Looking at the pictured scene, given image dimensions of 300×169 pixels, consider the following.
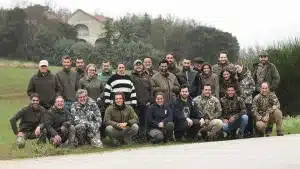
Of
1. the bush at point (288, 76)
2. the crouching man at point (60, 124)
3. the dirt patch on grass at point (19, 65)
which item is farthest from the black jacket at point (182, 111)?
the dirt patch on grass at point (19, 65)

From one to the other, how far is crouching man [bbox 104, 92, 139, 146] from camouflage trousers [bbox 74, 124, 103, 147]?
269 millimetres

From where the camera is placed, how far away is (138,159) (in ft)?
29.3

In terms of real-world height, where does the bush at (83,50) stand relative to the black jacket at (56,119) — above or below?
above

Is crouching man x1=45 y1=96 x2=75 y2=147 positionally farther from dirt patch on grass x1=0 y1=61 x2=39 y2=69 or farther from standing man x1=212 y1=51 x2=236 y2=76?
dirt patch on grass x1=0 y1=61 x2=39 y2=69

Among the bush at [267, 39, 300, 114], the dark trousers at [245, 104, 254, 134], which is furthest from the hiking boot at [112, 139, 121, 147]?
the bush at [267, 39, 300, 114]

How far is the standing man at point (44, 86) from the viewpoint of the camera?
1170 cm

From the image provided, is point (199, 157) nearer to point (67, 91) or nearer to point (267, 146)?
point (267, 146)

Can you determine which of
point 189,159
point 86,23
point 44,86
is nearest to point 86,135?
point 44,86

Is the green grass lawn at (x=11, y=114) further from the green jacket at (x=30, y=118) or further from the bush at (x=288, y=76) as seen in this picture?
the bush at (x=288, y=76)

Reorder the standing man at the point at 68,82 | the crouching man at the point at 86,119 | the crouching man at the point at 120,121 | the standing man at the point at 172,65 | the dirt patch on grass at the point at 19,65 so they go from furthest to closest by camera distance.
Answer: the dirt patch on grass at the point at 19,65 < the standing man at the point at 172,65 < the standing man at the point at 68,82 < the crouching man at the point at 120,121 < the crouching man at the point at 86,119

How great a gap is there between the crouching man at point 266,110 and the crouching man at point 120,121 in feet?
10.2

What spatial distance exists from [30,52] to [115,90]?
53.2 m

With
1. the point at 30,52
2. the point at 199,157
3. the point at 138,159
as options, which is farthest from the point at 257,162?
the point at 30,52

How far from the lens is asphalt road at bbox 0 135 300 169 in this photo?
813 centimetres
